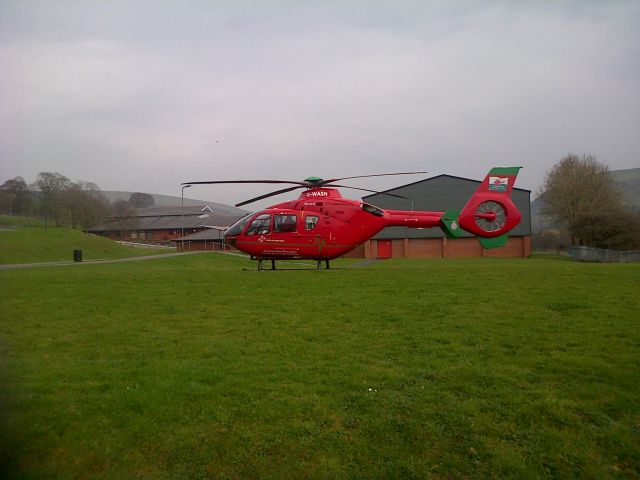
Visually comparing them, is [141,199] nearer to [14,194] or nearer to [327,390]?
[14,194]

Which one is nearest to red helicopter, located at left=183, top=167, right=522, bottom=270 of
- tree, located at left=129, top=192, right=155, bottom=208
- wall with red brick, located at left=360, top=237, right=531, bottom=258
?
wall with red brick, located at left=360, top=237, right=531, bottom=258

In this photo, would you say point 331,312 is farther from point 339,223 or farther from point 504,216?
point 504,216

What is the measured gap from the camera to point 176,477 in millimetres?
4359

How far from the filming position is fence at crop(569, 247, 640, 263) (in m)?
43.9

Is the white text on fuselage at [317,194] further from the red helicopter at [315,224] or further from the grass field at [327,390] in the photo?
the grass field at [327,390]

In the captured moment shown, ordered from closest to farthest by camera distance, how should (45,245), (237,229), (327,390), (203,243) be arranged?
1. (327,390)
2. (237,229)
3. (45,245)
4. (203,243)

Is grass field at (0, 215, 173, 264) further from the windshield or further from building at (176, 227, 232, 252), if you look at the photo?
the windshield

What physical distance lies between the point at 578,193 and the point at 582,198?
2.68 ft

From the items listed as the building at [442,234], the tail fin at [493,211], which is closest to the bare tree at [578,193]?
the building at [442,234]

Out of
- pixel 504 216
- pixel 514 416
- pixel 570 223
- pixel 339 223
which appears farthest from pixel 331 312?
pixel 570 223

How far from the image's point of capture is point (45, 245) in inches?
1650

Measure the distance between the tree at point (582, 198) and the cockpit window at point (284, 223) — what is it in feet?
156

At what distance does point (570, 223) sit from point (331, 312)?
5793cm

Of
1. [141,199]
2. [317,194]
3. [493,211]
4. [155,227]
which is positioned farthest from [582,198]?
[141,199]
